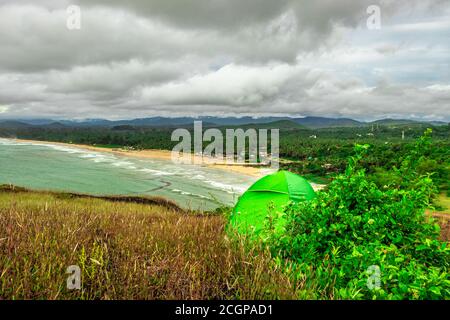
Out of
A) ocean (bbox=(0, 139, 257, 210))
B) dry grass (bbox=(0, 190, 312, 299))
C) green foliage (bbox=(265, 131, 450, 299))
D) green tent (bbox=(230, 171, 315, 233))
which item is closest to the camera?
dry grass (bbox=(0, 190, 312, 299))

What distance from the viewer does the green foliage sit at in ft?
10.4

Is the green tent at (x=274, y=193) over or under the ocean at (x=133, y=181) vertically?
over

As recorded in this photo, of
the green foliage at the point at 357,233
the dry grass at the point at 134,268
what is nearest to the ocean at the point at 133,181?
the green foliage at the point at 357,233

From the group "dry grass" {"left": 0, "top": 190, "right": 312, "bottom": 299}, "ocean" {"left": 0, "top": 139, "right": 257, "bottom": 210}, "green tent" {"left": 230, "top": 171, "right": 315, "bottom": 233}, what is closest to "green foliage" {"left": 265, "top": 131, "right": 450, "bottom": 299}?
"dry grass" {"left": 0, "top": 190, "right": 312, "bottom": 299}

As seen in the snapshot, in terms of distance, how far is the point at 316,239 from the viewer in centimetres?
379

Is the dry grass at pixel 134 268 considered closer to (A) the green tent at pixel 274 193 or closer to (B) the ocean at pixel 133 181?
(A) the green tent at pixel 274 193

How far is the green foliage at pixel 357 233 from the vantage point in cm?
316

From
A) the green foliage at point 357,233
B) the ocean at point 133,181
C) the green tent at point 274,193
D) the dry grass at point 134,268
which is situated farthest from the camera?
the ocean at point 133,181

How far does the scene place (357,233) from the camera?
3652 millimetres

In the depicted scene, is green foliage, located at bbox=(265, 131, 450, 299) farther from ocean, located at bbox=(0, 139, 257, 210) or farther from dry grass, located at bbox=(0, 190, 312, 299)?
ocean, located at bbox=(0, 139, 257, 210)
